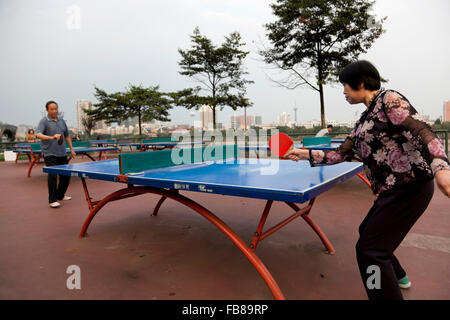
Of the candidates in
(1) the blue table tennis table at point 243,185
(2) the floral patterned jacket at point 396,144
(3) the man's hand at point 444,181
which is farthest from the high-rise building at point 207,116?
(3) the man's hand at point 444,181

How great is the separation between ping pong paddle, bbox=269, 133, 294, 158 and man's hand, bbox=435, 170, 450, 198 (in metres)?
1.09

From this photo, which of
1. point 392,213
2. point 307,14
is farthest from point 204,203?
point 307,14

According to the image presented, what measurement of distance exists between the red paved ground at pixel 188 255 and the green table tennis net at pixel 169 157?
92 centimetres

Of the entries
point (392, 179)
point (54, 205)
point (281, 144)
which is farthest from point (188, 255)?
point (54, 205)

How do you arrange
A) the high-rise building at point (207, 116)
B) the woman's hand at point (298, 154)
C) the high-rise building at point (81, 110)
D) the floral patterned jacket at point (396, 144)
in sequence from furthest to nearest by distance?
the high-rise building at point (81, 110)
the high-rise building at point (207, 116)
the woman's hand at point (298, 154)
the floral patterned jacket at point (396, 144)

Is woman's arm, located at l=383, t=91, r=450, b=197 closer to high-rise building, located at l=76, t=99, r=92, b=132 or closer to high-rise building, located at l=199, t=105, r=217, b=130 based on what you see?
high-rise building, located at l=199, t=105, r=217, b=130

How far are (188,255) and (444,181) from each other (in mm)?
2297

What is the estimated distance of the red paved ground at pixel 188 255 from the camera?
2.21m

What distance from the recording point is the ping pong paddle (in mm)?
2283

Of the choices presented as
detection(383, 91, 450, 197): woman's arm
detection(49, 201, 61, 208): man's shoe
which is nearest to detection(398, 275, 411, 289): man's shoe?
detection(383, 91, 450, 197): woman's arm

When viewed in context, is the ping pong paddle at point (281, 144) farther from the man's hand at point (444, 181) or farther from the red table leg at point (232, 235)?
the man's hand at point (444, 181)

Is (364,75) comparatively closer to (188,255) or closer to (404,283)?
(404,283)

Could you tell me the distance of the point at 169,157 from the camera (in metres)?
3.21
